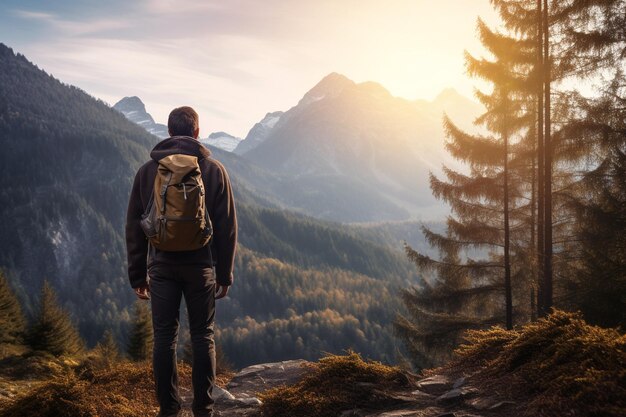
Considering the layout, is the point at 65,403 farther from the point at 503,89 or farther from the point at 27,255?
the point at 27,255

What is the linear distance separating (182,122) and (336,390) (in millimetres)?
3403

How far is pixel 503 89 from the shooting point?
1376 cm

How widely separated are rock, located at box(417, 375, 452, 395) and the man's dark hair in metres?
3.98

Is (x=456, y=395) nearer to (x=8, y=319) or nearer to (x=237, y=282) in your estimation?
(x=8, y=319)

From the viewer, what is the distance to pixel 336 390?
16.2ft

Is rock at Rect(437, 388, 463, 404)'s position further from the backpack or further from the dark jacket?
the backpack

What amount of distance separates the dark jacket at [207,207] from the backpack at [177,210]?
0.79ft

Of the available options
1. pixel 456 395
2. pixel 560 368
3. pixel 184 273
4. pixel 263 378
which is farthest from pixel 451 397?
pixel 263 378

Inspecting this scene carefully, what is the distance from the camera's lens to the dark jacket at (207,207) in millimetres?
4480

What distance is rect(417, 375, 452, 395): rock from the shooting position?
514 centimetres

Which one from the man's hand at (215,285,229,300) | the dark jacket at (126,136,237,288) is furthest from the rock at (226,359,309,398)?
the dark jacket at (126,136,237,288)

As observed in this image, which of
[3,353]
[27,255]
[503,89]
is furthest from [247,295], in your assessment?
[503,89]

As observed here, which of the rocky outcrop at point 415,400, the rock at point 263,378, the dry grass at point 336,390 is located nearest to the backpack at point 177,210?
the dry grass at point 336,390

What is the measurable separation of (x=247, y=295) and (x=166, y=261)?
150916mm
